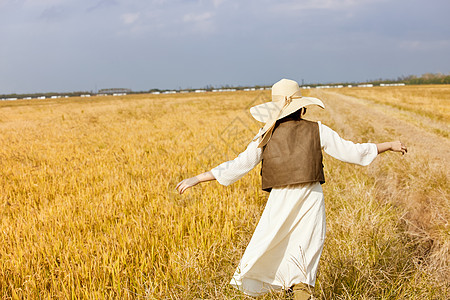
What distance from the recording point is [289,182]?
6.73 feet

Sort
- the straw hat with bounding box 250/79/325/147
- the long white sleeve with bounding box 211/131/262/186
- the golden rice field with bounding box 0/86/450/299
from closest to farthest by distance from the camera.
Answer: the straw hat with bounding box 250/79/325/147, the long white sleeve with bounding box 211/131/262/186, the golden rice field with bounding box 0/86/450/299

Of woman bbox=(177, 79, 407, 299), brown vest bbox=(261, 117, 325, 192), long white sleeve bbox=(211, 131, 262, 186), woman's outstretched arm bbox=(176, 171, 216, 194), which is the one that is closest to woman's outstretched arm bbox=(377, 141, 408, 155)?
woman bbox=(177, 79, 407, 299)

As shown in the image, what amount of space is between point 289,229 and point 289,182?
342 millimetres

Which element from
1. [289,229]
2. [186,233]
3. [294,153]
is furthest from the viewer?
[186,233]

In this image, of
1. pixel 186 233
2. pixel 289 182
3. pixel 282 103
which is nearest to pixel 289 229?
pixel 289 182

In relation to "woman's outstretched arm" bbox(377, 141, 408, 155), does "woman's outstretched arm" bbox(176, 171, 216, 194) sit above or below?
below

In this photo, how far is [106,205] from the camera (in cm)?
387

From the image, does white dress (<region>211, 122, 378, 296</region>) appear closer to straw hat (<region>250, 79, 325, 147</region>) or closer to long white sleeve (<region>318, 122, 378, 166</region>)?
long white sleeve (<region>318, 122, 378, 166</region>)

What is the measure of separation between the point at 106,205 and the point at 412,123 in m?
12.3

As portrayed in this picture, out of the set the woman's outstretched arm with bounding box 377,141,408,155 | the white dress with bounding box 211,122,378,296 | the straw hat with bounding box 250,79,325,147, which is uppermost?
the straw hat with bounding box 250,79,325,147

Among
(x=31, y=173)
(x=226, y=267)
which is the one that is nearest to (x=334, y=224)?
(x=226, y=267)

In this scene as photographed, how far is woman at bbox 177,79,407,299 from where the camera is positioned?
2062 millimetres

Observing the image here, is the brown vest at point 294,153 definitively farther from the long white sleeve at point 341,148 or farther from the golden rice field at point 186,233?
the golden rice field at point 186,233

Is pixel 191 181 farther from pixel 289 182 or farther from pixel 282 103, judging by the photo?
pixel 282 103
